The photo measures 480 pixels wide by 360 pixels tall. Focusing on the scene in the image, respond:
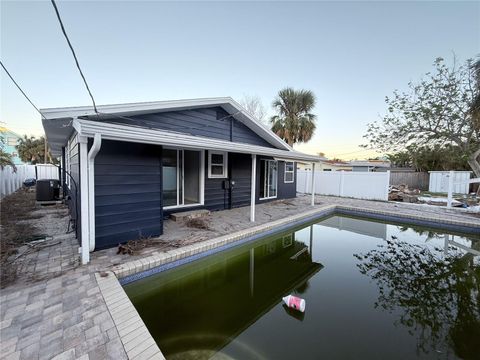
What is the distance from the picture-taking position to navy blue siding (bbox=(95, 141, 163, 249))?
3.71m

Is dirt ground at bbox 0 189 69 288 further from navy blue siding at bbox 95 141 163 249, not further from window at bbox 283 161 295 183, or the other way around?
window at bbox 283 161 295 183

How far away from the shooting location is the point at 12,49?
402 cm

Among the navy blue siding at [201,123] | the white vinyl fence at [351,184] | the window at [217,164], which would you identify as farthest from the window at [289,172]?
the window at [217,164]

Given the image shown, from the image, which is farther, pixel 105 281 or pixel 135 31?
pixel 135 31

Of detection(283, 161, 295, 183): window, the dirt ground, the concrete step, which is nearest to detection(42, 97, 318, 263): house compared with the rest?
the concrete step

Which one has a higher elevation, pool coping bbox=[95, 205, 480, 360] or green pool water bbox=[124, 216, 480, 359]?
pool coping bbox=[95, 205, 480, 360]

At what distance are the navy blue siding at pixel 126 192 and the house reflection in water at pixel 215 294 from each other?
121cm

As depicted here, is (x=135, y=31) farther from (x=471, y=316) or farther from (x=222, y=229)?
(x=471, y=316)

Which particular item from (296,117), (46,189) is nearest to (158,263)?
(46,189)

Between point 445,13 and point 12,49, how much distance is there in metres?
12.5

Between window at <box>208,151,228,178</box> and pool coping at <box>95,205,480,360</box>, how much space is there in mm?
2485

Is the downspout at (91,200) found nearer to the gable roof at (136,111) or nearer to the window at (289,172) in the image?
the gable roof at (136,111)

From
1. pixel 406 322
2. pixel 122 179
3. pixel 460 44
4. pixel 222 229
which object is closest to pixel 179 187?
pixel 222 229

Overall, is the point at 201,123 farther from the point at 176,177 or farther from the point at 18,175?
the point at 18,175
